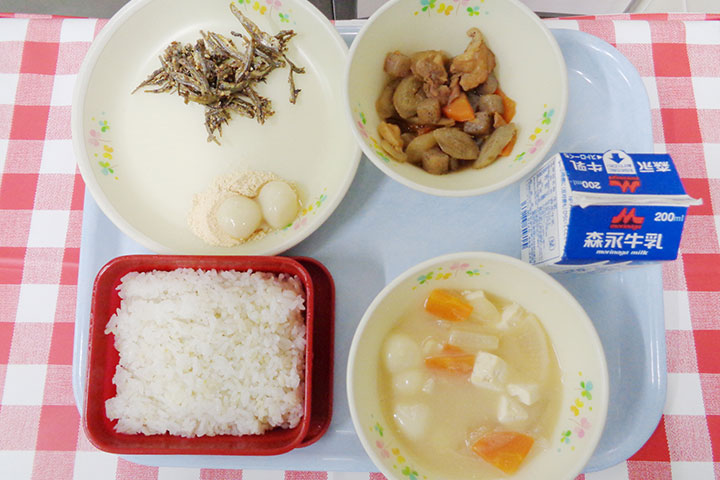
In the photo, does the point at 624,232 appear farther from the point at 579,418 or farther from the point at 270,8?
the point at 270,8

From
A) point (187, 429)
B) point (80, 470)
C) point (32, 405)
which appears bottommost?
point (80, 470)

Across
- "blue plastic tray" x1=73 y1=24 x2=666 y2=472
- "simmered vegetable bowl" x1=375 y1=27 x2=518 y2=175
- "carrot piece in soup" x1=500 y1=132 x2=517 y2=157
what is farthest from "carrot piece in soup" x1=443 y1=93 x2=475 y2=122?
"blue plastic tray" x1=73 y1=24 x2=666 y2=472

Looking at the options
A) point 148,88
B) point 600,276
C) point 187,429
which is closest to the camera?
point 187,429

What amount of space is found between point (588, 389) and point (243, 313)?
78 centimetres

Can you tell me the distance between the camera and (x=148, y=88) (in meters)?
1.41

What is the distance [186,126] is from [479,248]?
843mm

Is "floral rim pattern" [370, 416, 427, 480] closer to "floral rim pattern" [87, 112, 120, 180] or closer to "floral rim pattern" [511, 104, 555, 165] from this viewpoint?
"floral rim pattern" [511, 104, 555, 165]

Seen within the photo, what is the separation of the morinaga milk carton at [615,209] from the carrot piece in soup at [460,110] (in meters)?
0.25

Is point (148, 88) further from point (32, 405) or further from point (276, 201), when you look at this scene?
point (32, 405)

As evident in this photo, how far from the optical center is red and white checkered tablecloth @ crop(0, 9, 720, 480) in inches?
52.4

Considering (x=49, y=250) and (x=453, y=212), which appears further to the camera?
(x=49, y=250)

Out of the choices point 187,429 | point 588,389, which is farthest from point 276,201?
point 588,389

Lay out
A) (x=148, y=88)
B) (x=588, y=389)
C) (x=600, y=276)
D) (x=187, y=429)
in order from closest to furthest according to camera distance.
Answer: (x=588, y=389), (x=187, y=429), (x=600, y=276), (x=148, y=88)

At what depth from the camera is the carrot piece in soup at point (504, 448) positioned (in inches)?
42.8
